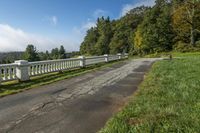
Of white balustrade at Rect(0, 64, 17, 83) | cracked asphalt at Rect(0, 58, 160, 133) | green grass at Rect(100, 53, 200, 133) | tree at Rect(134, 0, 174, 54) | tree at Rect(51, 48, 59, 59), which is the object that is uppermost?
tree at Rect(134, 0, 174, 54)

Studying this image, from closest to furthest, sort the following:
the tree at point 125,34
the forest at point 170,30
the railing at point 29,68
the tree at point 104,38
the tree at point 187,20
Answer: the railing at point 29,68
the tree at point 187,20
the forest at point 170,30
the tree at point 125,34
the tree at point 104,38

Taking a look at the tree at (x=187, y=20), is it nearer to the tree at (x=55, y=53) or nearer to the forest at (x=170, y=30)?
the forest at (x=170, y=30)

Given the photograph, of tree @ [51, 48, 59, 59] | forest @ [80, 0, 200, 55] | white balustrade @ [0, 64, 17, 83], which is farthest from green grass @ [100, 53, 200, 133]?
tree @ [51, 48, 59, 59]

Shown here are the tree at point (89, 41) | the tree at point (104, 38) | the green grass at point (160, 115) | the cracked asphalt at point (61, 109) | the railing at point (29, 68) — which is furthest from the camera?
the tree at point (89, 41)

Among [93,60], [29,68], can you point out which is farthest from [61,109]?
[93,60]

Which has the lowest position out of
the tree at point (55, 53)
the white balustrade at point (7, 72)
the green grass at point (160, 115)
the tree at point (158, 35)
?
the green grass at point (160, 115)

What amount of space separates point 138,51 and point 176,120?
6037cm

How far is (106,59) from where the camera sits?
28.2 m

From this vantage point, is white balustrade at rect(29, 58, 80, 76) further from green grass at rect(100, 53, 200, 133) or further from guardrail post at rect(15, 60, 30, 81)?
green grass at rect(100, 53, 200, 133)

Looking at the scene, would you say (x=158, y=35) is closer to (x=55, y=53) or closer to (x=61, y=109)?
(x=61, y=109)

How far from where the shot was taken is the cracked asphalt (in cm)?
504

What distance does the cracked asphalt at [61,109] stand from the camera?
16.5ft

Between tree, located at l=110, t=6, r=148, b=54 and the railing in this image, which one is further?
tree, located at l=110, t=6, r=148, b=54

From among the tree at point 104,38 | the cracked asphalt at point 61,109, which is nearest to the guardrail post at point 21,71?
the cracked asphalt at point 61,109
